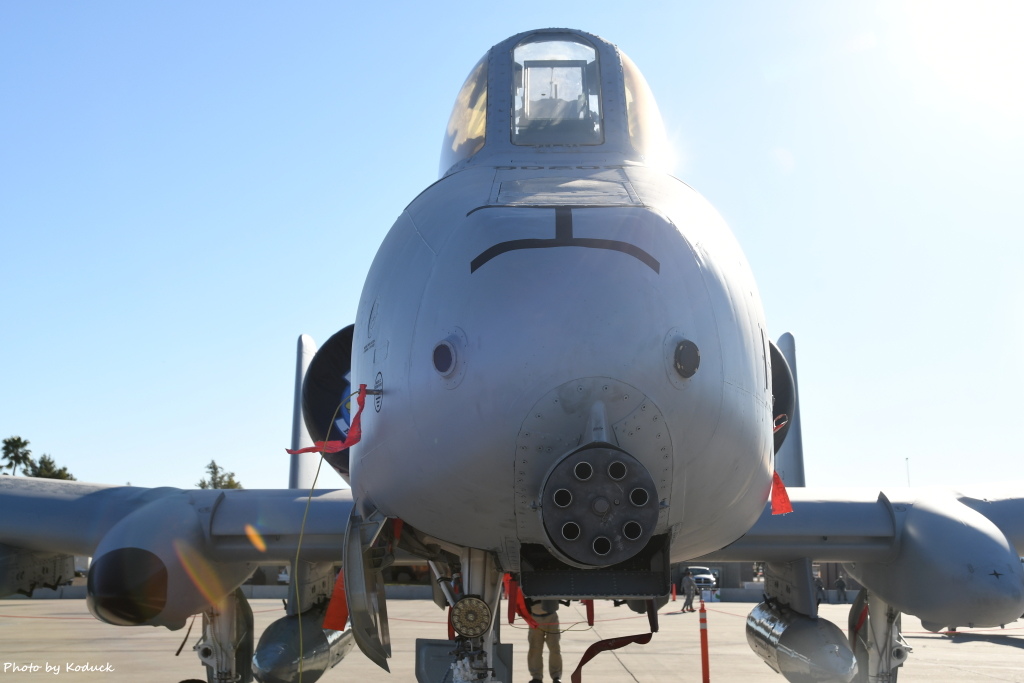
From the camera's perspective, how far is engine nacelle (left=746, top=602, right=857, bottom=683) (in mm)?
6703

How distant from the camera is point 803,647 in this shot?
6.90 metres

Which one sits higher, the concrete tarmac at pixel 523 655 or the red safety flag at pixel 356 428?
the red safety flag at pixel 356 428

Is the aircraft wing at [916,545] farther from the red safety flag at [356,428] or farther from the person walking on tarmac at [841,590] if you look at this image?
the person walking on tarmac at [841,590]

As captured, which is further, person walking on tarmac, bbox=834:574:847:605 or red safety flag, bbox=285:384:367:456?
person walking on tarmac, bbox=834:574:847:605

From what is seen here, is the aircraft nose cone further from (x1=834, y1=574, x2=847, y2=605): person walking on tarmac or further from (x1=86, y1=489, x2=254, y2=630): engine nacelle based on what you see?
(x1=834, y1=574, x2=847, y2=605): person walking on tarmac

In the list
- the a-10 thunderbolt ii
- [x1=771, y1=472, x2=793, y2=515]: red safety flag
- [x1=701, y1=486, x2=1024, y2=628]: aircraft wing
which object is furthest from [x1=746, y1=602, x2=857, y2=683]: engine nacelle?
[x1=771, y1=472, x2=793, y2=515]: red safety flag

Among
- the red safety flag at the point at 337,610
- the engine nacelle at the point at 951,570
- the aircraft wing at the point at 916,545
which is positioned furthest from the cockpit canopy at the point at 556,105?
the engine nacelle at the point at 951,570

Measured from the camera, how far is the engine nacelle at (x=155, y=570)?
5719mm

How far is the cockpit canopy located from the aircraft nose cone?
343 centimetres

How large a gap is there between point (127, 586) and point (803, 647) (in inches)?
203

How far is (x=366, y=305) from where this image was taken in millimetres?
4539

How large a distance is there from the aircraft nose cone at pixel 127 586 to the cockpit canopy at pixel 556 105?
343 cm

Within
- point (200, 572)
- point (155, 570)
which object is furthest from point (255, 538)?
point (155, 570)

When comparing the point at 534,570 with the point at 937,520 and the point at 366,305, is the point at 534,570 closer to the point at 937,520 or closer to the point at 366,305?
the point at 366,305
